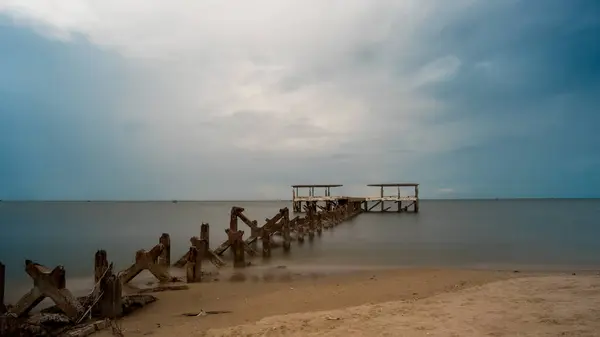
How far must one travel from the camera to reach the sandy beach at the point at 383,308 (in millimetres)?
6246

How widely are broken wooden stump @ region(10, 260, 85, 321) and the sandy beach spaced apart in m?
0.99

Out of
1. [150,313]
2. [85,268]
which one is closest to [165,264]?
[85,268]

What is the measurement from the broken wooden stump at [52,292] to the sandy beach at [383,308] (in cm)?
99

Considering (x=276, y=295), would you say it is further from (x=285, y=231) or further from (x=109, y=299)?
(x=285, y=231)

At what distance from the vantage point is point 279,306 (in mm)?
8891

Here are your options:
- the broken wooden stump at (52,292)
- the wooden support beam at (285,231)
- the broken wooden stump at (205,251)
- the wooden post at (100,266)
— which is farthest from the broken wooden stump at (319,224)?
the broken wooden stump at (52,292)

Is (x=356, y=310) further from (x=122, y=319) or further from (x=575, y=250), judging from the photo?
(x=575, y=250)

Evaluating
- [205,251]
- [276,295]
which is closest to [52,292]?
[276,295]

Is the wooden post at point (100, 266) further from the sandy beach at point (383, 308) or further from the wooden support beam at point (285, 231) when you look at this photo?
the wooden support beam at point (285, 231)

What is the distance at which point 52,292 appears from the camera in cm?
790

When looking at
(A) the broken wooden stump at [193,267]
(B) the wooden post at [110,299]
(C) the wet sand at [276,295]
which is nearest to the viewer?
(C) the wet sand at [276,295]

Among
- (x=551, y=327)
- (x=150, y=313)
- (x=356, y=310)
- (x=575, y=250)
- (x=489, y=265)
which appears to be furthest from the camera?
(x=575, y=250)

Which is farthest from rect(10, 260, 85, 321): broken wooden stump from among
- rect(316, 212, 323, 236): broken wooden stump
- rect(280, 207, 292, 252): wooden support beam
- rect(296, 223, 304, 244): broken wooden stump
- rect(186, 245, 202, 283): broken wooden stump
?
rect(316, 212, 323, 236): broken wooden stump

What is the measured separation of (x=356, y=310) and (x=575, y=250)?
1968 cm
